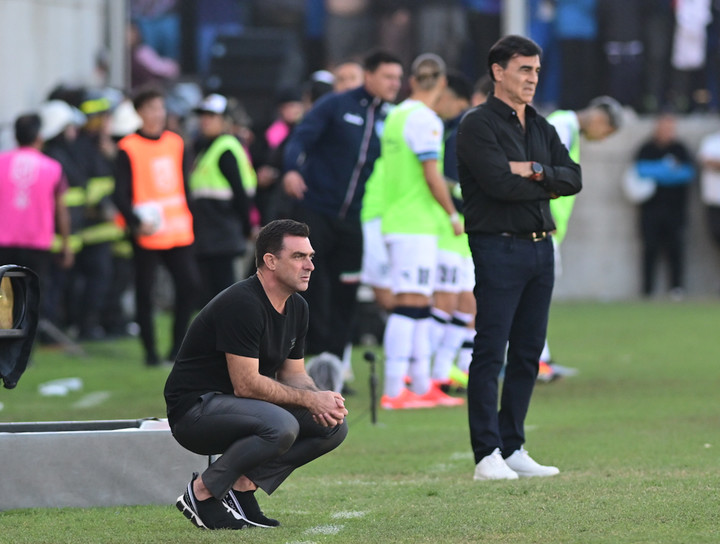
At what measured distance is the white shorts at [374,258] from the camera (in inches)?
459

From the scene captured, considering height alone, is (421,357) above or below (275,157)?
below

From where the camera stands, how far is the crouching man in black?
6152mm

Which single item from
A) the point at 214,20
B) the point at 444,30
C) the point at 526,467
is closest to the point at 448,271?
the point at 526,467

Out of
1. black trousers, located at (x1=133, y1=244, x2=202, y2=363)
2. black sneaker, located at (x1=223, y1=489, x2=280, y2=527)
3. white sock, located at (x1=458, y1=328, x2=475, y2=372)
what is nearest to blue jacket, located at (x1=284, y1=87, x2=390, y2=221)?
white sock, located at (x1=458, y1=328, x2=475, y2=372)

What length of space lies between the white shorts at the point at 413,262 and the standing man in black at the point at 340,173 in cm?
58

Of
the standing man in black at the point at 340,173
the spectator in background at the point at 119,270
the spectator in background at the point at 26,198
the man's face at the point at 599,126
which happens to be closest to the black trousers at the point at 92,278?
the spectator in background at the point at 119,270

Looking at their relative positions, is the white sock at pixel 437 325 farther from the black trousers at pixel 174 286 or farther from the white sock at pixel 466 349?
the black trousers at pixel 174 286

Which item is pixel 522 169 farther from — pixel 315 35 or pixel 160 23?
pixel 160 23

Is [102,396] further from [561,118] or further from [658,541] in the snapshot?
[658,541]

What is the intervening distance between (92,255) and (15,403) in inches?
180

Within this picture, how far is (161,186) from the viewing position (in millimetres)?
12945

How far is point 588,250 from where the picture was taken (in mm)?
20766

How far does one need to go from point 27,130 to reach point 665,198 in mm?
9844

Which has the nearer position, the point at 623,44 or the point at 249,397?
the point at 249,397
